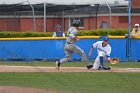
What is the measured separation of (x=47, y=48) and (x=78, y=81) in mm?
8940

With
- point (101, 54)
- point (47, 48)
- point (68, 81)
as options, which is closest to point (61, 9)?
point (47, 48)

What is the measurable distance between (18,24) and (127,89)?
30.3 meters

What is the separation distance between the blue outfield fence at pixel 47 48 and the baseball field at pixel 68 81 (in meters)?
5.20

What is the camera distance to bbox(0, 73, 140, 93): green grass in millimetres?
11414

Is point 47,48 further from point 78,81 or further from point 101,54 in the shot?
point 78,81

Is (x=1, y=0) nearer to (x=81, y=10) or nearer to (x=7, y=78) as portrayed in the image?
(x=81, y=10)

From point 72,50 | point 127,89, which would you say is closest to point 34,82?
point 127,89

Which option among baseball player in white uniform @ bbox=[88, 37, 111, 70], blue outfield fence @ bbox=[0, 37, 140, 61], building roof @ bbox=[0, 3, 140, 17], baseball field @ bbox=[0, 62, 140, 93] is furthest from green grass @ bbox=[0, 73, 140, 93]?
building roof @ bbox=[0, 3, 140, 17]

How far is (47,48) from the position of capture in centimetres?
2177

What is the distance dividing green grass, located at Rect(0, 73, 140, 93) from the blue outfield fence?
6.65 m

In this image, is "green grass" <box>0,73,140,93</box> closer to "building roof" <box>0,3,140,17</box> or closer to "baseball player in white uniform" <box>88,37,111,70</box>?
"baseball player in white uniform" <box>88,37,111,70</box>

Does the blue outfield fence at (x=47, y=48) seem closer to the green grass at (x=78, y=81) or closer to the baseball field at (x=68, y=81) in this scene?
the baseball field at (x=68, y=81)

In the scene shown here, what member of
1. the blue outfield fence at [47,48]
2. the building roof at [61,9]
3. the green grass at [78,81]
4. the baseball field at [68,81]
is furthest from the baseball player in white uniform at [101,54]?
the building roof at [61,9]

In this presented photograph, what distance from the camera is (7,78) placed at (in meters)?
13.7
